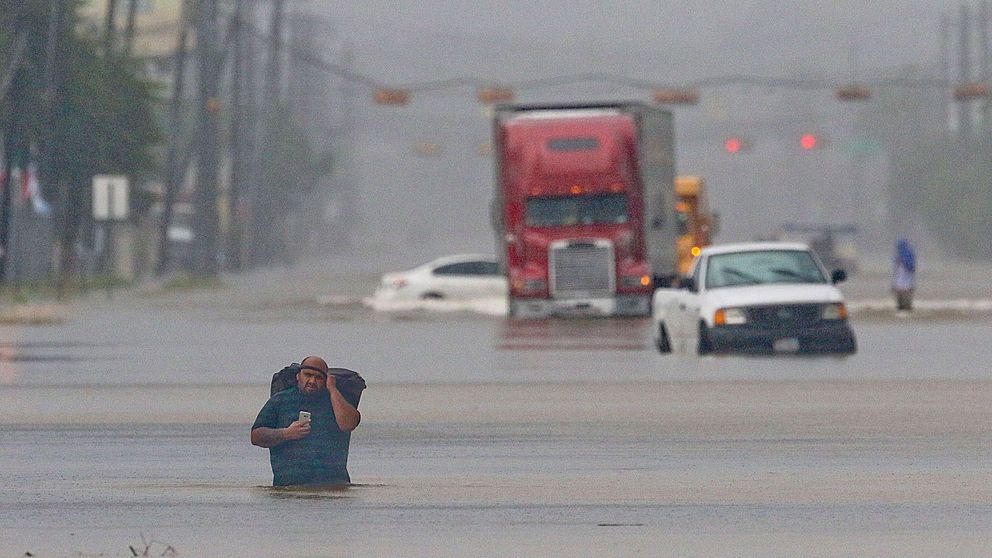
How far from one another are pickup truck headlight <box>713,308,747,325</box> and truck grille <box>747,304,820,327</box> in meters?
0.09

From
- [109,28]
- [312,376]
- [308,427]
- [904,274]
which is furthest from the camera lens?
[109,28]

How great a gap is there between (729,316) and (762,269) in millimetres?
1648

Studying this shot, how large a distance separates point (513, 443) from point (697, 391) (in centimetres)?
591

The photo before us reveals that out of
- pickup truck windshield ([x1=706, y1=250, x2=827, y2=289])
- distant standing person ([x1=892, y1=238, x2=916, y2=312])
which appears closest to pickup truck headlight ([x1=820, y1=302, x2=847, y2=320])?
pickup truck windshield ([x1=706, y1=250, x2=827, y2=289])

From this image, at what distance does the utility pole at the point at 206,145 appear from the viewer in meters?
75.4

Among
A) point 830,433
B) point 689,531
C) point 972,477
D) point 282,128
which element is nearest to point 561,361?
point 830,433

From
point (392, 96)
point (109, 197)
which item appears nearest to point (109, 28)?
point (109, 197)

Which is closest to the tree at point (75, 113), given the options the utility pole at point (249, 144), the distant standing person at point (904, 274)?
Result: the distant standing person at point (904, 274)

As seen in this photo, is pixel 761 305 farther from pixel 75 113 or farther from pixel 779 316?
pixel 75 113

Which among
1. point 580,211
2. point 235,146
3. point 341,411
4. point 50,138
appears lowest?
point 341,411

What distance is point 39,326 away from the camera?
40188 mm

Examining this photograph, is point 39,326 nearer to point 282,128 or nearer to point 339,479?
point 339,479

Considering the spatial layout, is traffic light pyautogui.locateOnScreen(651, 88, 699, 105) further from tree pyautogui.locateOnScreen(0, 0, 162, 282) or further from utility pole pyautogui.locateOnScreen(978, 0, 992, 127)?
utility pole pyautogui.locateOnScreen(978, 0, 992, 127)

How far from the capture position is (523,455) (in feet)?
55.0
